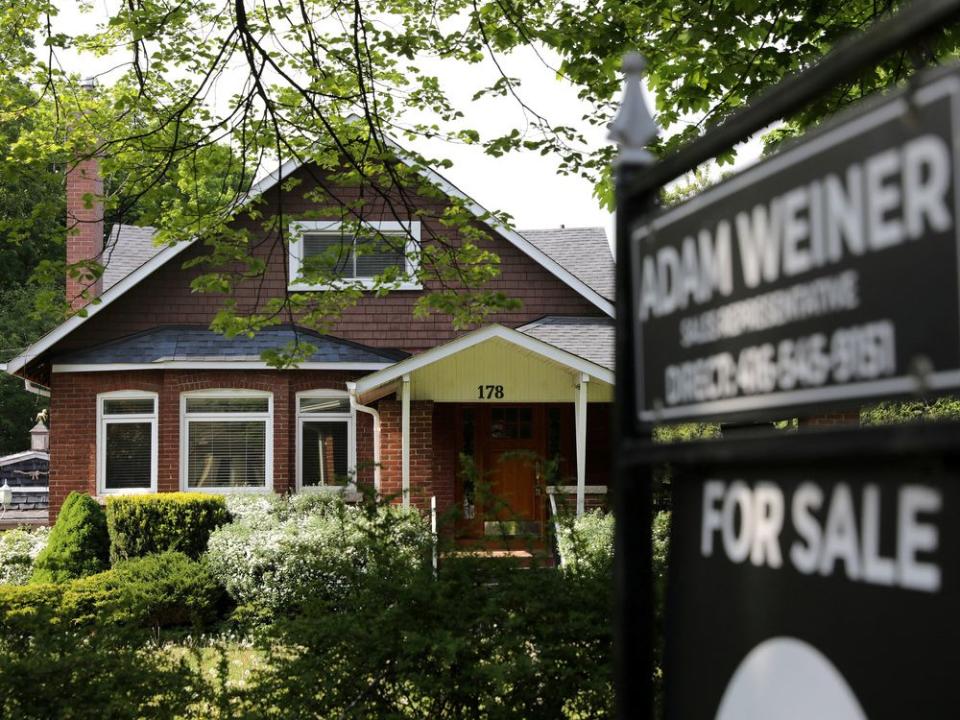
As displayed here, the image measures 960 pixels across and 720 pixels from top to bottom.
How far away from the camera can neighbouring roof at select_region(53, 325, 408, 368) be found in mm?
18844

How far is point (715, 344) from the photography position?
162cm

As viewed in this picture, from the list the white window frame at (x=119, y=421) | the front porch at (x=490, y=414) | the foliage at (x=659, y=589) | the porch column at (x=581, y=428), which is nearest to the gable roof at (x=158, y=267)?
the white window frame at (x=119, y=421)

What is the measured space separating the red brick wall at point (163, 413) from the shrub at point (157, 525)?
1875 mm

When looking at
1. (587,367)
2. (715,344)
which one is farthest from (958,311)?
(587,367)

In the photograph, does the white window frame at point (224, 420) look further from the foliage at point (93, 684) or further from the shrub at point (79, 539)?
the foliage at point (93, 684)

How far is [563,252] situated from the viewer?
75.8ft

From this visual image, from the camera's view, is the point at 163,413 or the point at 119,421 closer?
the point at 163,413

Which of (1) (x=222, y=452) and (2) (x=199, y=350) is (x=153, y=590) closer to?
(1) (x=222, y=452)

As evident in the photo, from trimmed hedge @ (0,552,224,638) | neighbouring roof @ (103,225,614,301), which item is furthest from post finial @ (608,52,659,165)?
neighbouring roof @ (103,225,614,301)

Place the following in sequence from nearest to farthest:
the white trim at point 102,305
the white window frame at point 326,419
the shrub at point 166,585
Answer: the shrub at point 166,585
the white trim at point 102,305
the white window frame at point 326,419

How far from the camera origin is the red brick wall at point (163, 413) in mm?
18875

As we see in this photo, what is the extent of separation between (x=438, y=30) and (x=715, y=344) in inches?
328

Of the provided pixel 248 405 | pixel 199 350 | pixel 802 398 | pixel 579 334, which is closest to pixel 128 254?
pixel 199 350

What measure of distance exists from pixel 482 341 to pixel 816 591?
1527 cm
